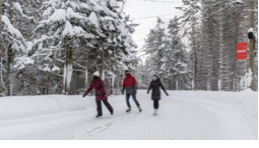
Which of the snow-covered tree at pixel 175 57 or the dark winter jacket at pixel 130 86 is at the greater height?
the snow-covered tree at pixel 175 57

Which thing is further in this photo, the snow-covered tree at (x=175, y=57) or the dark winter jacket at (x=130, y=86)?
the snow-covered tree at (x=175, y=57)

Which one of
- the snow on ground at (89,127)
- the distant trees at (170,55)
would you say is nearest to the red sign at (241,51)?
the snow on ground at (89,127)

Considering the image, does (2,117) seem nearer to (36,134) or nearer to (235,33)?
(36,134)

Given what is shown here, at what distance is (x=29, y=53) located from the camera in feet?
40.6

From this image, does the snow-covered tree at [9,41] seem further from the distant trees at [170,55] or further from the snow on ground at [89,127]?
the distant trees at [170,55]

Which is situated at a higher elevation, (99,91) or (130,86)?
(130,86)

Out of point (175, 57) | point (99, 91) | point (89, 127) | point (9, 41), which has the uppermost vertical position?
point (175, 57)

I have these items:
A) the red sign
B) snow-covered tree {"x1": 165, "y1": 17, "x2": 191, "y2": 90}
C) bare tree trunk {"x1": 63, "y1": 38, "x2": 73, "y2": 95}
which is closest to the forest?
bare tree trunk {"x1": 63, "y1": 38, "x2": 73, "y2": 95}

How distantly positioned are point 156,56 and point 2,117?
33.4 metres

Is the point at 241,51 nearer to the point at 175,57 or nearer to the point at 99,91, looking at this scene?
the point at 99,91

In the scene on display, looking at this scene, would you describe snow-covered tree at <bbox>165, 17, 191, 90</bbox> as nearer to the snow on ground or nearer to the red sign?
the red sign

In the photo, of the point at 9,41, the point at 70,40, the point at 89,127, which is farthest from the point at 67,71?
the point at 89,127

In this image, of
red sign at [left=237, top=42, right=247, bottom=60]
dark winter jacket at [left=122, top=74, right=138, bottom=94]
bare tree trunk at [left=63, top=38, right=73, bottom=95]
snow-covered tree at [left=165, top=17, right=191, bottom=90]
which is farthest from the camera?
snow-covered tree at [left=165, top=17, right=191, bottom=90]

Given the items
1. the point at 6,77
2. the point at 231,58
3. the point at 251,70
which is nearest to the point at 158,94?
the point at 251,70
